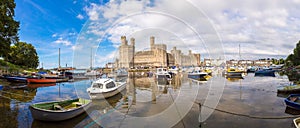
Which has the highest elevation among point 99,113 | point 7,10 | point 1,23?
point 7,10

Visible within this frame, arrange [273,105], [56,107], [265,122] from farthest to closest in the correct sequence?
1. [273,105]
2. [56,107]
3. [265,122]

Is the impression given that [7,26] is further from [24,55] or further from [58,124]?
[24,55]

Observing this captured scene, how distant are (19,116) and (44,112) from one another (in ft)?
Result: 9.05

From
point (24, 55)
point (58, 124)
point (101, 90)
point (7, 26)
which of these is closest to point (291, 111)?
point (101, 90)

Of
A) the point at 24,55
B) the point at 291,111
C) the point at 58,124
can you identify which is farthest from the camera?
the point at 24,55

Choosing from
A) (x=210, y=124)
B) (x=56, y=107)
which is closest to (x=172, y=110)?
(x=210, y=124)

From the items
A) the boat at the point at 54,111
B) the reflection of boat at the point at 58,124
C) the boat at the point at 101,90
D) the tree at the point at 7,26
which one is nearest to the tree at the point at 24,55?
the tree at the point at 7,26

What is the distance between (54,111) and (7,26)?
17.5 metres

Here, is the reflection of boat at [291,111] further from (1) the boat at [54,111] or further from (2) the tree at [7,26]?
(2) the tree at [7,26]

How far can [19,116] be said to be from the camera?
921 cm

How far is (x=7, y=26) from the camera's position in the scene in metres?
19.2

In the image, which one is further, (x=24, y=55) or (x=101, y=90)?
(x=24, y=55)

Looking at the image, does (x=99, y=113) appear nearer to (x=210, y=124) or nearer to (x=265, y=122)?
(x=210, y=124)

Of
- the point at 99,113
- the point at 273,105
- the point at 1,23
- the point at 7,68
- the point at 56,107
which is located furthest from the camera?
the point at 7,68
